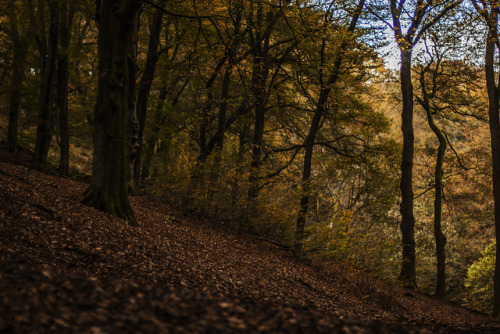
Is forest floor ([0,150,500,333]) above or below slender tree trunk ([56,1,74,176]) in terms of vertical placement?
below

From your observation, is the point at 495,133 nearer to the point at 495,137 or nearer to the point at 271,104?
the point at 495,137

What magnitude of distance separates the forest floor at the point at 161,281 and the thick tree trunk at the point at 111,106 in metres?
0.58

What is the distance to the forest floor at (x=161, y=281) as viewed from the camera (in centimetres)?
258

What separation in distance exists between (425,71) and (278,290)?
12.4m

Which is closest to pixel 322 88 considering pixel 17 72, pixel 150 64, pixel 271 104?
pixel 271 104

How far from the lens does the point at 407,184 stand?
13508 mm

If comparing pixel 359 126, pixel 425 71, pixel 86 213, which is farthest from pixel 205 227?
pixel 425 71

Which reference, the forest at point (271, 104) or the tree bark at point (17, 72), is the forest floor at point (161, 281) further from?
the tree bark at point (17, 72)

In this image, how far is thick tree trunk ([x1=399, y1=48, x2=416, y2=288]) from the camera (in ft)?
43.3

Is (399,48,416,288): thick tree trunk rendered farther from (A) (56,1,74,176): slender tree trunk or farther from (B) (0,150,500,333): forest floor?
(A) (56,1,74,176): slender tree trunk

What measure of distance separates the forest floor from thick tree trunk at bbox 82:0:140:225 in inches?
22.8

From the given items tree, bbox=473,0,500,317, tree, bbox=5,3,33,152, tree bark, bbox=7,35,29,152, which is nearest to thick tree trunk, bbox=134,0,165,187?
tree, bbox=5,3,33,152

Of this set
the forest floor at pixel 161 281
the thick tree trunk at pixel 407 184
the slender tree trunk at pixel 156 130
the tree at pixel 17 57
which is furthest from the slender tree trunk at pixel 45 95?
the thick tree trunk at pixel 407 184

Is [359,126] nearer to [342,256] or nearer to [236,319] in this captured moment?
[342,256]
